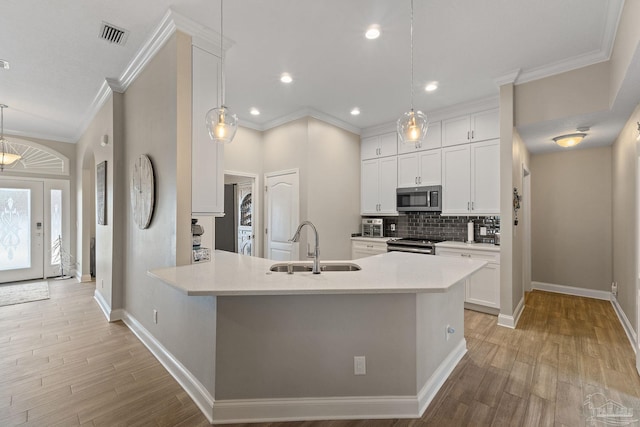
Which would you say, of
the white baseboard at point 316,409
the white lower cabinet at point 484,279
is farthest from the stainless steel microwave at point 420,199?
the white baseboard at point 316,409

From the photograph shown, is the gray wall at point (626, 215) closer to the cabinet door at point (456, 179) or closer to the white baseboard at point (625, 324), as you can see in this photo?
the white baseboard at point (625, 324)

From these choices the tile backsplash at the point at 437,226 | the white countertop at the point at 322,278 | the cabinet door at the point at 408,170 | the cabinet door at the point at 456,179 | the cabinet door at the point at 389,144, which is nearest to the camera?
the white countertop at the point at 322,278

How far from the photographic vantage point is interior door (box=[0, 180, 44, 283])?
524cm

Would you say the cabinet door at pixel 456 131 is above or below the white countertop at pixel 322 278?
above

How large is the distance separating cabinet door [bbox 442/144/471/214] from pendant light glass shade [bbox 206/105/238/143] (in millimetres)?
3317

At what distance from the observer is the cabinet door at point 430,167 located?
4.42 meters

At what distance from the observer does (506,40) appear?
Result: 267 centimetres

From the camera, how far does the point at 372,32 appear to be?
8.41ft

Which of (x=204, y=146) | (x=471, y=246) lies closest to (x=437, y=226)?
(x=471, y=246)

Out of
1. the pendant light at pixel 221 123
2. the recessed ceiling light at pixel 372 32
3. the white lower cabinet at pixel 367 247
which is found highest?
the recessed ceiling light at pixel 372 32

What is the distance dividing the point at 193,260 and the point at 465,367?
8.31 feet

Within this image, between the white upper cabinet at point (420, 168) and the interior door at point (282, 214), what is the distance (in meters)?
1.78

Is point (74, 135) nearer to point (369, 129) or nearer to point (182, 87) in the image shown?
point (182, 87)

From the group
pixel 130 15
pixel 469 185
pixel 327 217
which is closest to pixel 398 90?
pixel 469 185
